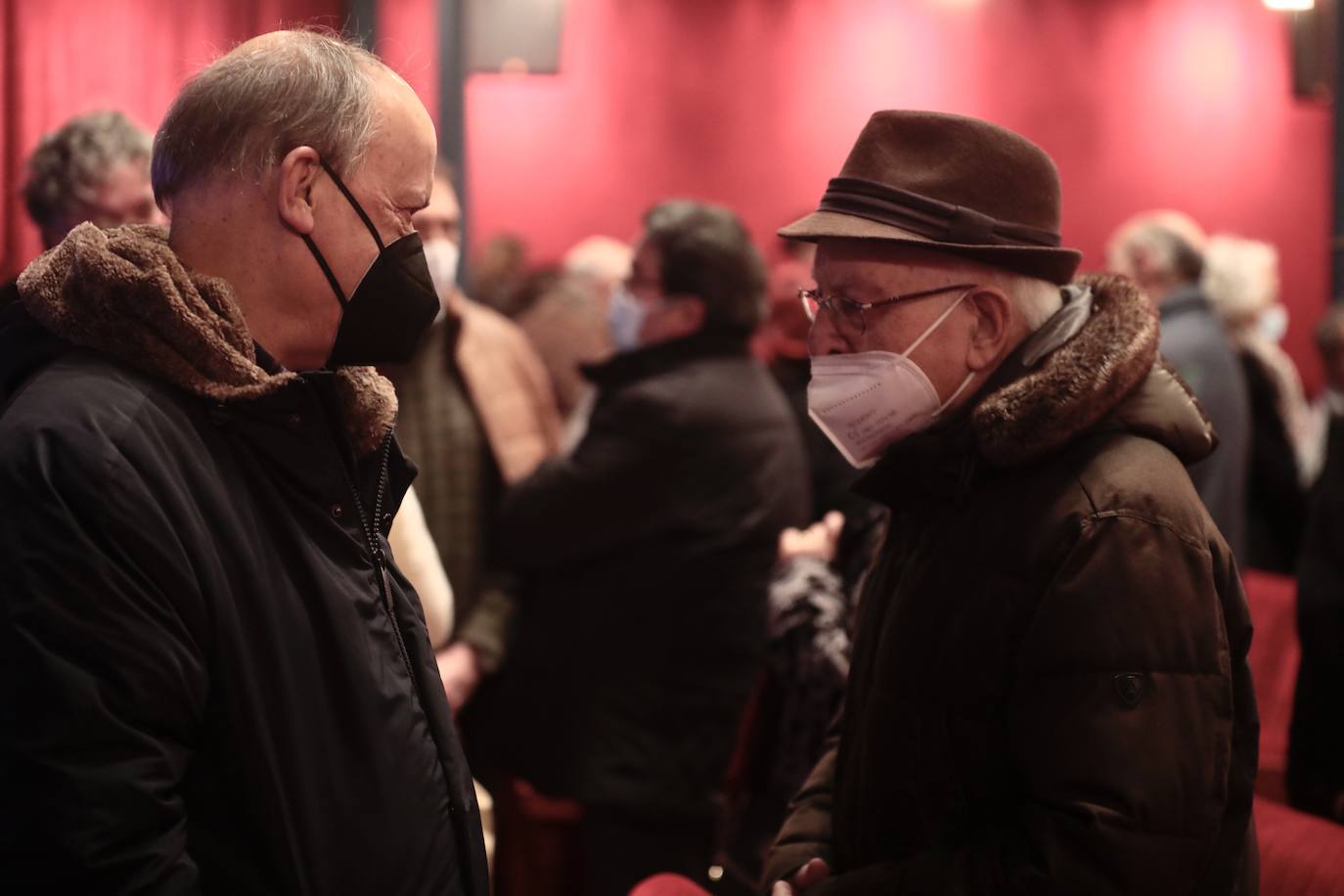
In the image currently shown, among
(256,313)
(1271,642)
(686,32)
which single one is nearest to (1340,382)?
(1271,642)

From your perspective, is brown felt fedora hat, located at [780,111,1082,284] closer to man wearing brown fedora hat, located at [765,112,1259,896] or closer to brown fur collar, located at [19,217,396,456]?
man wearing brown fedora hat, located at [765,112,1259,896]

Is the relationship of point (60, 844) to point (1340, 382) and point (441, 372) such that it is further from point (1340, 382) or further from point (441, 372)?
point (1340, 382)

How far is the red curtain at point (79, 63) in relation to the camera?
12.0 feet

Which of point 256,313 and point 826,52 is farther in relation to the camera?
point 826,52

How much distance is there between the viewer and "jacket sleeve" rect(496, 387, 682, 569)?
3438 millimetres

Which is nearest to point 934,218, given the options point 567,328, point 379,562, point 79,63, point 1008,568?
point 1008,568

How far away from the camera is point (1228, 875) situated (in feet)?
5.79

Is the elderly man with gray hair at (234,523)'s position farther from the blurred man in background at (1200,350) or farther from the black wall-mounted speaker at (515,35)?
the black wall-mounted speaker at (515,35)

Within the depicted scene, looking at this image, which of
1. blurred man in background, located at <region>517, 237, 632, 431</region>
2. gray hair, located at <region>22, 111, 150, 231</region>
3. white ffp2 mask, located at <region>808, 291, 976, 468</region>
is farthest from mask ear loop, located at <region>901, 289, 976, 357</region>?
blurred man in background, located at <region>517, 237, 632, 431</region>

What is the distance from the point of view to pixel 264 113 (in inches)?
62.2

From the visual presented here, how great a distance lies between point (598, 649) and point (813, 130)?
4.67 m

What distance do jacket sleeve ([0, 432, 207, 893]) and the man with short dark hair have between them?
81.4 inches

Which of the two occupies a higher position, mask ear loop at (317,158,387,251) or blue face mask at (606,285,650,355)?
mask ear loop at (317,158,387,251)

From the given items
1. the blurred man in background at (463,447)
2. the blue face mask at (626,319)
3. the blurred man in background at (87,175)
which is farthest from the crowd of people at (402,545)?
the blue face mask at (626,319)
